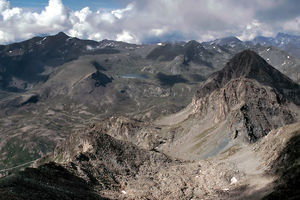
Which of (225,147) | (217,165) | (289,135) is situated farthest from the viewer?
(225,147)

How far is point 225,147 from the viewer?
647 feet

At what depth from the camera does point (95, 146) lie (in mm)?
117312

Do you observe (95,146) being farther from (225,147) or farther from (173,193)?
(225,147)

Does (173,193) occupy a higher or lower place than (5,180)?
lower

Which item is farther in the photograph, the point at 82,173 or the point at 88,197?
the point at 82,173

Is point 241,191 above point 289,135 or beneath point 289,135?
beneath

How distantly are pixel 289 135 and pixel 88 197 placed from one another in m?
77.1

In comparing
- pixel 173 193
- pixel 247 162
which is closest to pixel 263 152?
pixel 247 162

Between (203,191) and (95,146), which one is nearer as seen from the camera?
(203,191)

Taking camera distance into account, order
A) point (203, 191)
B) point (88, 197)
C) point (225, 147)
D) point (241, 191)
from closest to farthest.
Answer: point (88, 197)
point (241, 191)
point (203, 191)
point (225, 147)

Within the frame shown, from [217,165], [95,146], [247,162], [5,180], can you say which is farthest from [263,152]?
[5,180]

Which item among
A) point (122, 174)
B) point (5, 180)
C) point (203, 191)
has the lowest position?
point (203, 191)

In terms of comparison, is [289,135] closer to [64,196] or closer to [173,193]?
[173,193]

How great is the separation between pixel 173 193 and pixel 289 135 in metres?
49.7
